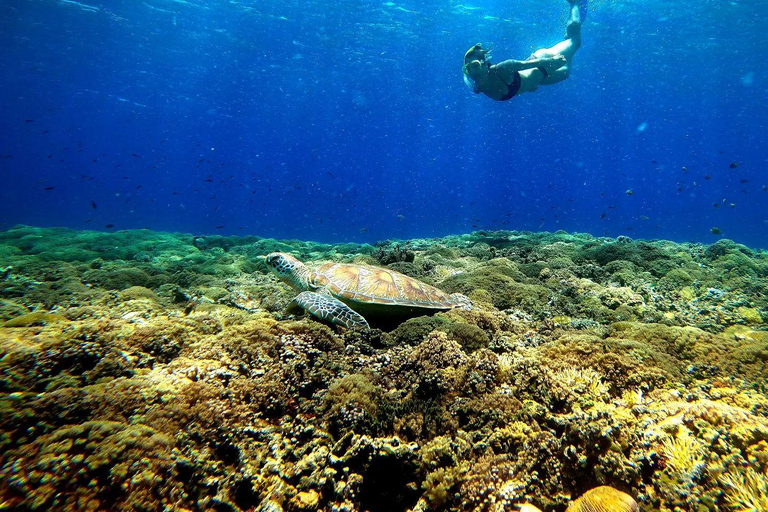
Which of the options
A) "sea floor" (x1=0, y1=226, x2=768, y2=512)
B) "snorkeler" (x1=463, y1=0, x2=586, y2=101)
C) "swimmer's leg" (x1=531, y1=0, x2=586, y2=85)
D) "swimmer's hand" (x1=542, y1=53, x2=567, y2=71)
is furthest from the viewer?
"swimmer's leg" (x1=531, y1=0, x2=586, y2=85)

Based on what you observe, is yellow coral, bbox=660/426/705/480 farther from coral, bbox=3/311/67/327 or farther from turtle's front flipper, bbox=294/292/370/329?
coral, bbox=3/311/67/327

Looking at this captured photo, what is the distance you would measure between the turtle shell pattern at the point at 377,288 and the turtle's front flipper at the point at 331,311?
326mm

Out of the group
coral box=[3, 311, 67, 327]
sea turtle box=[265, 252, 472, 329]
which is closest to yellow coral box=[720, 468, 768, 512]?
sea turtle box=[265, 252, 472, 329]

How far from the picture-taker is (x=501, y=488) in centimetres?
200

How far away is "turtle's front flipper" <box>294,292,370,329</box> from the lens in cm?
397

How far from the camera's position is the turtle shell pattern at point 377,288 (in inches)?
175

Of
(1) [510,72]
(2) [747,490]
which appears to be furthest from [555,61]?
(2) [747,490]

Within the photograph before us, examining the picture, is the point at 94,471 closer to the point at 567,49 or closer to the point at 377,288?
the point at 377,288

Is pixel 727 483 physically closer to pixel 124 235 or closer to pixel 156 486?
pixel 156 486

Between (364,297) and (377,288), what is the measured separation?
0.27 m

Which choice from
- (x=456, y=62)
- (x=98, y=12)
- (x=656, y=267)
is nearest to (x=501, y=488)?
(x=656, y=267)

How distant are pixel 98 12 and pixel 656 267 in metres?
44.2

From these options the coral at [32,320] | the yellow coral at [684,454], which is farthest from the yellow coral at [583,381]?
the coral at [32,320]

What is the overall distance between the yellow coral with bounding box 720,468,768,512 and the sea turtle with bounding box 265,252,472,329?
3.10m
